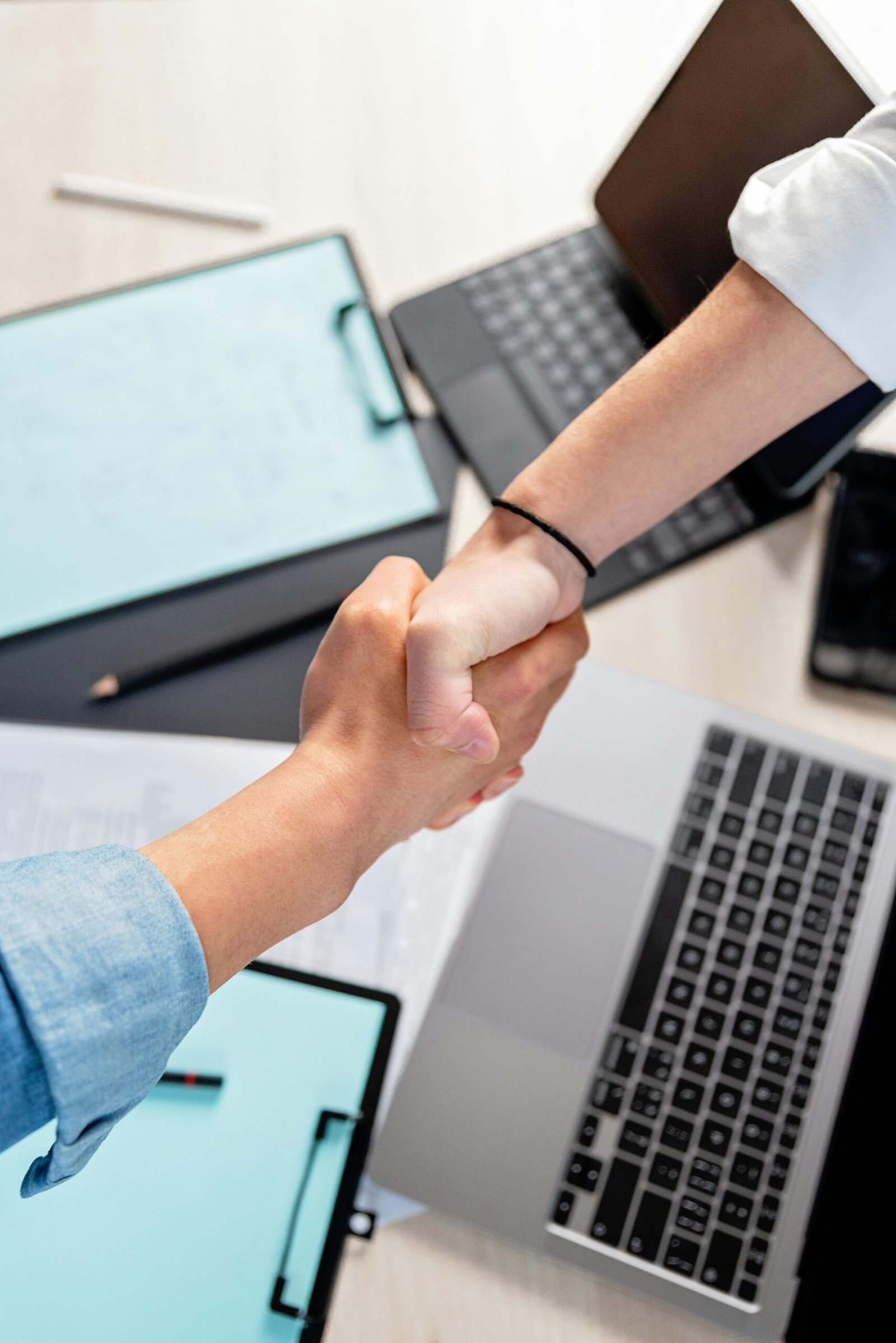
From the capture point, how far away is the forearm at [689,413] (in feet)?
1.93

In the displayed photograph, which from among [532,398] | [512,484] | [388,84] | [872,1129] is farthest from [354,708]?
[388,84]

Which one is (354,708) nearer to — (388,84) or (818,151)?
(818,151)

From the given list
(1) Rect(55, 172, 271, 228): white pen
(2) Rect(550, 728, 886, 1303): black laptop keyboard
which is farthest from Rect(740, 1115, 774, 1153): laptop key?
(1) Rect(55, 172, 271, 228): white pen

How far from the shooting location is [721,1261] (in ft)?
2.13

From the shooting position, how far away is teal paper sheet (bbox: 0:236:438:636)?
0.77 m

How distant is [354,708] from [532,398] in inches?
13.7

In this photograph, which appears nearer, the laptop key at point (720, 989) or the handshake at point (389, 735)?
the handshake at point (389, 735)

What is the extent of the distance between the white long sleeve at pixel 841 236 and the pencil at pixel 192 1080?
635mm

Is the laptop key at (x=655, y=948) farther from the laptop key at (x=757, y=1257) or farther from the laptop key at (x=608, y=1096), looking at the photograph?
the laptop key at (x=757, y=1257)

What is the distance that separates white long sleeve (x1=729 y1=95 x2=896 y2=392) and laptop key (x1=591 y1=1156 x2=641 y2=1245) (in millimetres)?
561

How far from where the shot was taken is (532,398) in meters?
0.80

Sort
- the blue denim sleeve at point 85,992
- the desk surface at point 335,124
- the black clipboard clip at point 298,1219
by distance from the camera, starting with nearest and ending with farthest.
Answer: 1. the blue denim sleeve at point 85,992
2. the black clipboard clip at point 298,1219
3. the desk surface at point 335,124

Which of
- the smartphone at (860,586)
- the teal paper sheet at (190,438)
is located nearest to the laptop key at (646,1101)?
the smartphone at (860,586)

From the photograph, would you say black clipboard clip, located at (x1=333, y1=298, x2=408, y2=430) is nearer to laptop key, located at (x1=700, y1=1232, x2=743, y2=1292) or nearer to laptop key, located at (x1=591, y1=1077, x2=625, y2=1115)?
laptop key, located at (x1=591, y1=1077, x2=625, y2=1115)
